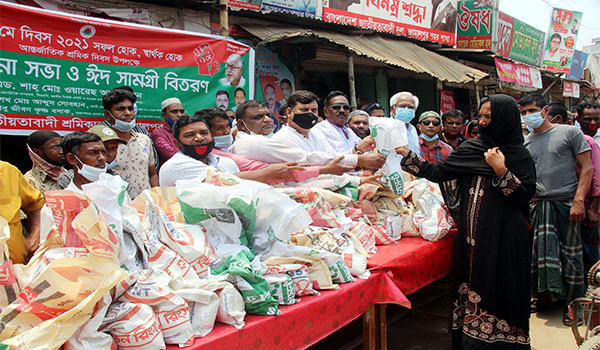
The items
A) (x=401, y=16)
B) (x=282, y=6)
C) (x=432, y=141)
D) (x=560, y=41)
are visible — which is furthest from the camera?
(x=560, y=41)

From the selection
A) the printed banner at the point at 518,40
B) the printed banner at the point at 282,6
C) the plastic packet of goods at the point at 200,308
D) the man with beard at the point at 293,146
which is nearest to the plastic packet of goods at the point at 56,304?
the plastic packet of goods at the point at 200,308

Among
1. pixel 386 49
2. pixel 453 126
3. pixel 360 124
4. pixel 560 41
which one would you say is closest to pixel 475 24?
pixel 386 49

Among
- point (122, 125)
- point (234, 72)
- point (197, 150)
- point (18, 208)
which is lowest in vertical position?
point (18, 208)

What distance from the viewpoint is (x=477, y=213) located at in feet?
9.42

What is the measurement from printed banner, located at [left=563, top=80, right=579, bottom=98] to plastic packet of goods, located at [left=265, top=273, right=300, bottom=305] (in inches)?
675

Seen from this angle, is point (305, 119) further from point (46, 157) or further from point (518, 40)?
point (518, 40)

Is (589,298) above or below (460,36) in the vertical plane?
below

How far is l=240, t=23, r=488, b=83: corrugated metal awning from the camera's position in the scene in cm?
640

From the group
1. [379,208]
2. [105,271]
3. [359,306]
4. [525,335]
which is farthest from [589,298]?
[105,271]

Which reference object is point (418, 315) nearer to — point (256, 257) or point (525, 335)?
point (525, 335)

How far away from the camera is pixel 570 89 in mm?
16328

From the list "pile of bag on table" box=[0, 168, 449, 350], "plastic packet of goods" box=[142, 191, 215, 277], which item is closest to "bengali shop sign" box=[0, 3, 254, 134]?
"pile of bag on table" box=[0, 168, 449, 350]

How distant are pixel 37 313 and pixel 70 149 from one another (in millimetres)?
1314

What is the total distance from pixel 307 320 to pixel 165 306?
2.30ft
